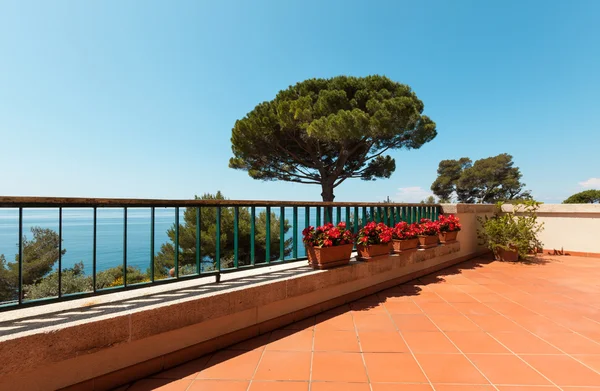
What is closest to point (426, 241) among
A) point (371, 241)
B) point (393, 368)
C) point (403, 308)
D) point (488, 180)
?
point (371, 241)

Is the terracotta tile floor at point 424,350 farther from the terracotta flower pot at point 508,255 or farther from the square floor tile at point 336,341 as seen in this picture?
the terracotta flower pot at point 508,255

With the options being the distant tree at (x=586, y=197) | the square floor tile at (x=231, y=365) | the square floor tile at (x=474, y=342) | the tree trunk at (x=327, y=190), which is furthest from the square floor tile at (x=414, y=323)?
the distant tree at (x=586, y=197)

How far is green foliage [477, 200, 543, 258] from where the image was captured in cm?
512

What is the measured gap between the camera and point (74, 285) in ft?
11.7

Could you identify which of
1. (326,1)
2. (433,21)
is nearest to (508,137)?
(433,21)

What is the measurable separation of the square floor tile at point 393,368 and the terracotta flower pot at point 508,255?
15.6 ft

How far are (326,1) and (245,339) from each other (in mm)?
8340

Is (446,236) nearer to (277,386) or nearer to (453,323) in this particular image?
(453,323)

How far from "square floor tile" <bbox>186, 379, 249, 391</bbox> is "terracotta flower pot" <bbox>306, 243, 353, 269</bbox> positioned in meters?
1.33

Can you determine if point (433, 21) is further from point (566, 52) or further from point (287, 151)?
point (287, 151)

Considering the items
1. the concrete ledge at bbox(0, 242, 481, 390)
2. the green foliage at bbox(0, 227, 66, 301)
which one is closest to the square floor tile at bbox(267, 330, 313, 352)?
the concrete ledge at bbox(0, 242, 481, 390)

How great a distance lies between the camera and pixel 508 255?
203 inches

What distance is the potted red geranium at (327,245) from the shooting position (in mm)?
2674

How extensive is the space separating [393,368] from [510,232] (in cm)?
513
